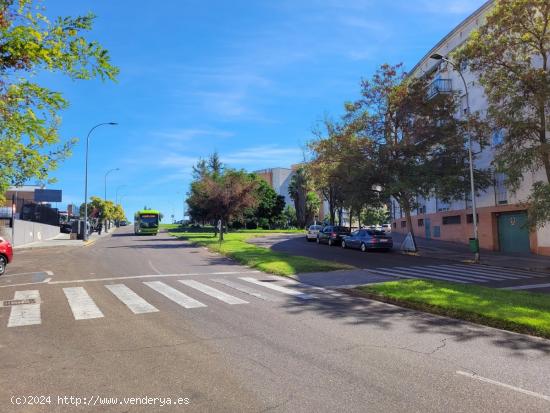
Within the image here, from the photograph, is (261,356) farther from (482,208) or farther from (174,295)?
(482,208)

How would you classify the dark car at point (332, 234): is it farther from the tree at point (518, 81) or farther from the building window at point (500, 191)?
the tree at point (518, 81)

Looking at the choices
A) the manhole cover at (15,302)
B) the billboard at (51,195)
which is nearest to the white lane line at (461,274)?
the manhole cover at (15,302)

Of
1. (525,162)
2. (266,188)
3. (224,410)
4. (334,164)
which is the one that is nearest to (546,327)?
(224,410)

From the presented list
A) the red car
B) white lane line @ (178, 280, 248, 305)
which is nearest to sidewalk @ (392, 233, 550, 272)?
white lane line @ (178, 280, 248, 305)

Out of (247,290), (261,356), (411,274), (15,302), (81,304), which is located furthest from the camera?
(411,274)

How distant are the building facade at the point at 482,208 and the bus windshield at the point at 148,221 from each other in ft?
105

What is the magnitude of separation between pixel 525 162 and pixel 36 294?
1837 centimetres

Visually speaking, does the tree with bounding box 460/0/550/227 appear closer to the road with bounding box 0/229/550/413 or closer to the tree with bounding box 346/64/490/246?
the tree with bounding box 346/64/490/246

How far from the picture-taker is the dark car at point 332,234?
118 feet

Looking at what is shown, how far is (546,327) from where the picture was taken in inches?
314

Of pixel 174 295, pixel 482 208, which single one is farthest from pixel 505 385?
pixel 482 208

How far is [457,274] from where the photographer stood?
18.0 metres

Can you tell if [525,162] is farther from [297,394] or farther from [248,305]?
[297,394]

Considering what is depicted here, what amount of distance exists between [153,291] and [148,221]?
45.5 metres
